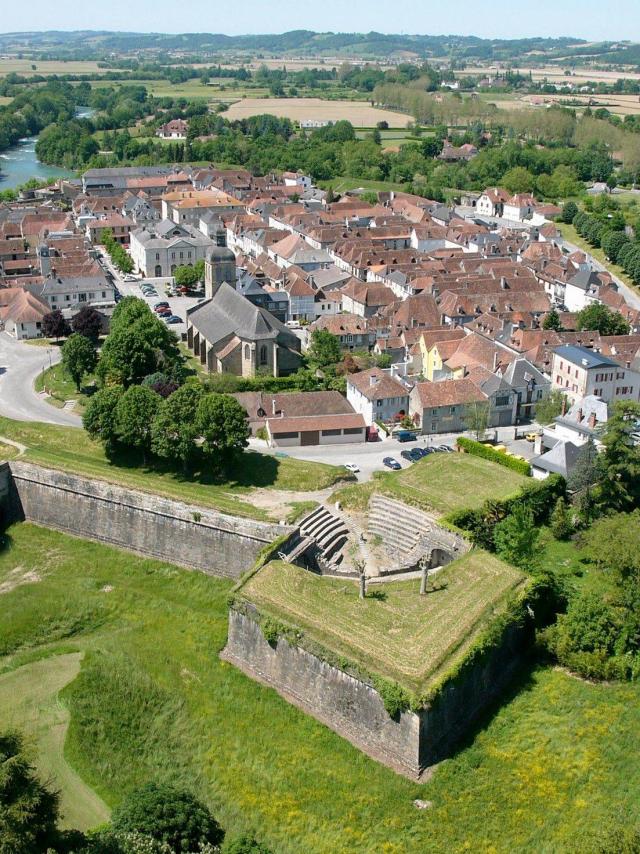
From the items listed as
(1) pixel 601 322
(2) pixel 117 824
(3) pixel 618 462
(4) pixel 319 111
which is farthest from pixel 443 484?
(4) pixel 319 111

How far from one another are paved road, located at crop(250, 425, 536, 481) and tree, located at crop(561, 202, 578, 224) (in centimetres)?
5517

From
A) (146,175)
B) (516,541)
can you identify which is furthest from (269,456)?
(146,175)

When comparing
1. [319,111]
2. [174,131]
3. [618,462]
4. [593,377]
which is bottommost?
[593,377]

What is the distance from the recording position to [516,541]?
30781mm

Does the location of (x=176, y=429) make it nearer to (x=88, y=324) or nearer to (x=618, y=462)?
(x=618, y=462)

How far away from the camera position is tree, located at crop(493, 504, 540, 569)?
101 ft

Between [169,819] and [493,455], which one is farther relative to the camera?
[493,455]

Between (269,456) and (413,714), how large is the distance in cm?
1822

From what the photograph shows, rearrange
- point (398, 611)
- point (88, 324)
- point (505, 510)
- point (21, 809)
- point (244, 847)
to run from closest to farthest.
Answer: point (21, 809)
point (244, 847)
point (398, 611)
point (505, 510)
point (88, 324)

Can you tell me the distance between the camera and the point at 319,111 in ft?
560

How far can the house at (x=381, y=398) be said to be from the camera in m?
45.0

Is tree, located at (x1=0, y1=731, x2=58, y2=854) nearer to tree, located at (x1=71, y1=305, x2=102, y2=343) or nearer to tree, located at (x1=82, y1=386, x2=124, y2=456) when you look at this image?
tree, located at (x1=82, y1=386, x2=124, y2=456)

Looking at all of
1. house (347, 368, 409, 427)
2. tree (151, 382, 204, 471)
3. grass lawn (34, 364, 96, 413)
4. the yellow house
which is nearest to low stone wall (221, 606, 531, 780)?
tree (151, 382, 204, 471)

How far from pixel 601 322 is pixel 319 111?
126477 millimetres
